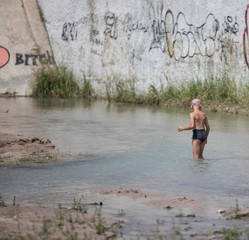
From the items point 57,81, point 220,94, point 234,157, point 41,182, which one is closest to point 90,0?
point 57,81

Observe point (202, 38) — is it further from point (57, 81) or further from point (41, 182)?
point (41, 182)

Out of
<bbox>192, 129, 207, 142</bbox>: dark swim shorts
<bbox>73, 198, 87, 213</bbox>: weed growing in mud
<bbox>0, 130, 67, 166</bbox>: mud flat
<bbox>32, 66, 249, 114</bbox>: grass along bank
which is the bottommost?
<bbox>73, 198, 87, 213</bbox>: weed growing in mud

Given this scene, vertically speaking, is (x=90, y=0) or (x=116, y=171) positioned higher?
(x=90, y=0)

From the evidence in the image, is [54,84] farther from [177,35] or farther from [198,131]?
[198,131]

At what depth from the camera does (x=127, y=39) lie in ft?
60.5

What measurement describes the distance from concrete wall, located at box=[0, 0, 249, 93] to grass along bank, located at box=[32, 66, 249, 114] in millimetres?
221

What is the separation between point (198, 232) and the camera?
509cm

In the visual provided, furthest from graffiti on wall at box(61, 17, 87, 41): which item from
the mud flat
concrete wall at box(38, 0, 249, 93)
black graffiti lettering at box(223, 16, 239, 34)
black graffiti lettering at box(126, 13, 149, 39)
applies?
the mud flat

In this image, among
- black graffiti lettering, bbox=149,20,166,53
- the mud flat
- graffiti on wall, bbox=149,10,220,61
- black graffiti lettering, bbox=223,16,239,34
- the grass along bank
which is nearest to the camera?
the mud flat

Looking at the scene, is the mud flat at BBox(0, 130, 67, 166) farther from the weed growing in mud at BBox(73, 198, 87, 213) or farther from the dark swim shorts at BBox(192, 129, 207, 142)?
the weed growing in mud at BBox(73, 198, 87, 213)

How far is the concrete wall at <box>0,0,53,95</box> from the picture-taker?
20.4m

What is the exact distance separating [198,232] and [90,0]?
15.5m

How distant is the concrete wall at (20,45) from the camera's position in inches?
803

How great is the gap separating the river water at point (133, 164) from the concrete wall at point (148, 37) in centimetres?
193
